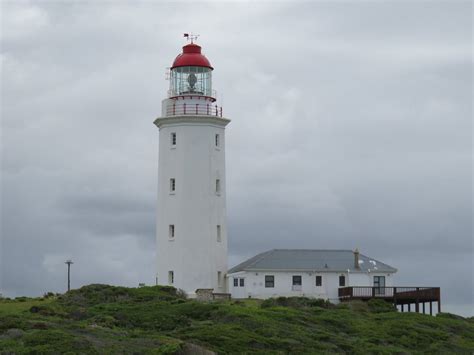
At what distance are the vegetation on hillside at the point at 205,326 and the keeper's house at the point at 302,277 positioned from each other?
2819 millimetres

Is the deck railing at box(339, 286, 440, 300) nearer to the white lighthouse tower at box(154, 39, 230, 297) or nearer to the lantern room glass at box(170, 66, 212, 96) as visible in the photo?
the white lighthouse tower at box(154, 39, 230, 297)

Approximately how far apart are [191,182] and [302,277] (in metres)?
8.17

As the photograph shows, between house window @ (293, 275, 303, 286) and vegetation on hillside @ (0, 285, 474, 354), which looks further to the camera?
house window @ (293, 275, 303, 286)

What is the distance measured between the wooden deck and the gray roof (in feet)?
5.45

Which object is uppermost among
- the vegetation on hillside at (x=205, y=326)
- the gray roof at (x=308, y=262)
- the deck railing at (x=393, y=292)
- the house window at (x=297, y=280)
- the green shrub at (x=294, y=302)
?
the gray roof at (x=308, y=262)

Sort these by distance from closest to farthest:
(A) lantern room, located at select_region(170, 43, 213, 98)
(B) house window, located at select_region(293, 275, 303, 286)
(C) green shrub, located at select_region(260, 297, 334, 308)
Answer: (C) green shrub, located at select_region(260, 297, 334, 308) < (B) house window, located at select_region(293, 275, 303, 286) < (A) lantern room, located at select_region(170, 43, 213, 98)

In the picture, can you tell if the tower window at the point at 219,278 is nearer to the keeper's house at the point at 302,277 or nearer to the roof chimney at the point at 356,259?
the keeper's house at the point at 302,277

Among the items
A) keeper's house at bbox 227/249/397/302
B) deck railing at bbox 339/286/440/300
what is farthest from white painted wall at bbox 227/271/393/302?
deck railing at bbox 339/286/440/300

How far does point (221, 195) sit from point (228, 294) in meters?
5.71

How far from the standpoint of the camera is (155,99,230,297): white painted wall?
186 feet

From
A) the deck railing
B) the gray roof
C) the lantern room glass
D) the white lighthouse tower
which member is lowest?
the deck railing

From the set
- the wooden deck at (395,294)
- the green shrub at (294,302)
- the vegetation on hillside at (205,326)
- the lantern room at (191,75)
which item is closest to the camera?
the vegetation on hillside at (205,326)

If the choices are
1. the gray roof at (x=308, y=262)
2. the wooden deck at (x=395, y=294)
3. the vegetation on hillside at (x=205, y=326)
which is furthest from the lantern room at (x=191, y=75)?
the wooden deck at (x=395, y=294)

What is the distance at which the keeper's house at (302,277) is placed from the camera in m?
56.8
